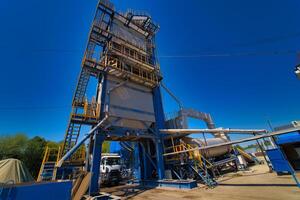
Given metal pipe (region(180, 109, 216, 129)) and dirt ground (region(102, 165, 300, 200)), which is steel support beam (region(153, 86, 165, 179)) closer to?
metal pipe (region(180, 109, 216, 129))

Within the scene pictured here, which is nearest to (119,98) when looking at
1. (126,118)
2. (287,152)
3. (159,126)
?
(126,118)

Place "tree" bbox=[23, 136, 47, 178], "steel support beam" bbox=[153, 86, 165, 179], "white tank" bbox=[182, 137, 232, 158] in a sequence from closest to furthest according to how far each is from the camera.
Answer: "steel support beam" bbox=[153, 86, 165, 179] → "white tank" bbox=[182, 137, 232, 158] → "tree" bbox=[23, 136, 47, 178]

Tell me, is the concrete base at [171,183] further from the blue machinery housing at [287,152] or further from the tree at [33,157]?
the tree at [33,157]

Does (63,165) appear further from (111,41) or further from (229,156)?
(229,156)

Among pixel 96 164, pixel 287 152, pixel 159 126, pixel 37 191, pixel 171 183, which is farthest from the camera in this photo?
pixel 159 126

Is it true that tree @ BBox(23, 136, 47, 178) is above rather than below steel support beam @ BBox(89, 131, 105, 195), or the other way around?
above

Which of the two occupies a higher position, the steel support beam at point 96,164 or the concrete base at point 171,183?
the steel support beam at point 96,164

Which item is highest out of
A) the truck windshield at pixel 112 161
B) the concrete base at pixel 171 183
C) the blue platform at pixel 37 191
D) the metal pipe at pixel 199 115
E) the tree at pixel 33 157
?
the metal pipe at pixel 199 115

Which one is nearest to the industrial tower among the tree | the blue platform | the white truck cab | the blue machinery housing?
the white truck cab

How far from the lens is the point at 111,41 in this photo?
43.9 feet

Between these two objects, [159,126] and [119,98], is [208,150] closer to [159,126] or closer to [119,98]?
[159,126]

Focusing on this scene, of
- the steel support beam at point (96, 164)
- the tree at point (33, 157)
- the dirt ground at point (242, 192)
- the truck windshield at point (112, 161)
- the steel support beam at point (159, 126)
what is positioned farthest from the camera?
the tree at point (33, 157)

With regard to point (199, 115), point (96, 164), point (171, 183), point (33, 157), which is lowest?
point (171, 183)

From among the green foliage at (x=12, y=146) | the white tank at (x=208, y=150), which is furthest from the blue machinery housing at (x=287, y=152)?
the green foliage at (x=12, y=146)
